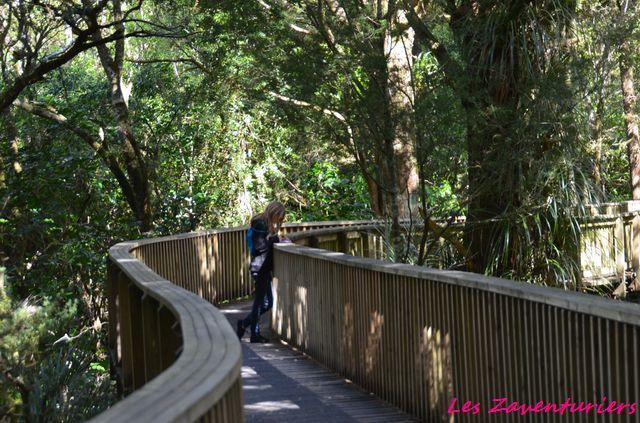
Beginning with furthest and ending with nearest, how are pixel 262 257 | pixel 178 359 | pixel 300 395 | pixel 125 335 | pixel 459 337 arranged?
pixel 262 257 → pixel 125 335 → pixel 300 395 → pixel 459 337 → pixel 178 359

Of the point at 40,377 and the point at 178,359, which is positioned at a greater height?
the point at 178,359

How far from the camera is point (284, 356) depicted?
387 inches

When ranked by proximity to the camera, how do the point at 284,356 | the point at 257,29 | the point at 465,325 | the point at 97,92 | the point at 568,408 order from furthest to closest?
the point at 97,92 < the point at 257,29 < the point at 284,356 < the point at 465,325 < the point at 568,408

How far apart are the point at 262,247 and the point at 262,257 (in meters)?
0.13

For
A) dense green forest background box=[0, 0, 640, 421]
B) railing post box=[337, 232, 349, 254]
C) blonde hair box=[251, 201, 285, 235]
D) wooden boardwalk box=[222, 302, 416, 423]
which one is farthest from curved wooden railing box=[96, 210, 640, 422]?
railing post box=[337, 232, 349, 254]

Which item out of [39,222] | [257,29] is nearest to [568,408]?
[257,29]

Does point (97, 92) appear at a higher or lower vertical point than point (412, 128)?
higher

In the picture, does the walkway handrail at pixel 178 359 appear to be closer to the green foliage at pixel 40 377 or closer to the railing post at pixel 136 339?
the railing post at pixel 136 339

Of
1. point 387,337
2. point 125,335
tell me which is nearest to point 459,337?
point 387,337

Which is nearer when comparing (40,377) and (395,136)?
(40,377)

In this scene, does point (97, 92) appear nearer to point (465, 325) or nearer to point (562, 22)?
point (562, 22)

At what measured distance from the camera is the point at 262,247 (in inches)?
414

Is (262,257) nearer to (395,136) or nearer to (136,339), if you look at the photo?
(395,136)

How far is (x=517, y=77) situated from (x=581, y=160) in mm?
1231
